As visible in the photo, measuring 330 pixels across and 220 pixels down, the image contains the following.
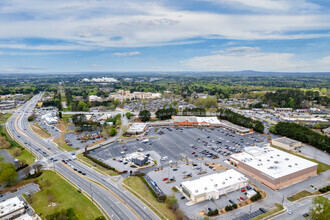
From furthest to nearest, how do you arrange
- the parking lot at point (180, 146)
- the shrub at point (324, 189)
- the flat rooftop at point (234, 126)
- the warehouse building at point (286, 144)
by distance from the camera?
1. the flat rooftop at point (234, 126)
2. the warehouse building at point (286, 144)
3. the parking lot at point (180, 146)
4. the shrub at point (324, 189)

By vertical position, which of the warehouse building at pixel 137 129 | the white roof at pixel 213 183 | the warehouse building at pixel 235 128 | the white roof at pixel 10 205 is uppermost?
the warehouse building at pixel 235 128

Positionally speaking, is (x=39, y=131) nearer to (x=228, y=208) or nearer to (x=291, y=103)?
(x=228, y=208)

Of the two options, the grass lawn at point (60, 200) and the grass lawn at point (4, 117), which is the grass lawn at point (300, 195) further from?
the grass lawn at point (4, 117)

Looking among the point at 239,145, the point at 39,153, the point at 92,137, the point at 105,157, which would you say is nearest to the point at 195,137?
the point at 239,145

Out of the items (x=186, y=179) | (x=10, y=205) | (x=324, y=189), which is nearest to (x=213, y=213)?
(x=186, y=179)

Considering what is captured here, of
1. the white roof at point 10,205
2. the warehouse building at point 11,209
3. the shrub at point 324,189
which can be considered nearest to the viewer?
the warehouse building at point 11,209

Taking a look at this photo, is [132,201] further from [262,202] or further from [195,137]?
[195,137]

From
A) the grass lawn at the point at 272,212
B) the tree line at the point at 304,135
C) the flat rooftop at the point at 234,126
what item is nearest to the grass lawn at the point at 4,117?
the flat rooftop at the point at 234,126

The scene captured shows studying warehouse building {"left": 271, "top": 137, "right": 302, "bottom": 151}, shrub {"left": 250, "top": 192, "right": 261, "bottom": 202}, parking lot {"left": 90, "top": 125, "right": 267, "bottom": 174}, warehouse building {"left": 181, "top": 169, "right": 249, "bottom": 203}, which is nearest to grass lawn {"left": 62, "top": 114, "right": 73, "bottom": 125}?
parking lot {"left": 90, "top": 125, "right": 267, "bottom": 174}
